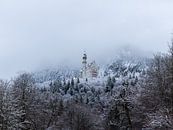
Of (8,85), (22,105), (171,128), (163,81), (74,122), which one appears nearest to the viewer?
(171,128)

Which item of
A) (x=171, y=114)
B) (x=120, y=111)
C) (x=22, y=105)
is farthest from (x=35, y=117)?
(x=171, y=114)

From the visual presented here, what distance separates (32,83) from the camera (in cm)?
5484

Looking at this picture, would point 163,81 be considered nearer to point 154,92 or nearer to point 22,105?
point 154,92

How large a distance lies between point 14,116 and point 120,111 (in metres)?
12.1

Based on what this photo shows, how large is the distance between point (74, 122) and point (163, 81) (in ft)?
178

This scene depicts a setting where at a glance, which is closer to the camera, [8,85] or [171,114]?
[171,114]

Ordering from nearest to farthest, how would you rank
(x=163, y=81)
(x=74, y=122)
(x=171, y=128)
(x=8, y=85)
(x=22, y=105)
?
(x=171, y=128) → (x=163, y=81) → (x=8, y=85) → (x=22, y=105) → (x=74, y=122)

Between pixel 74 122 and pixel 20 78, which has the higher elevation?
pixel 20 78

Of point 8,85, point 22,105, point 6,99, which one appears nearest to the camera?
point 6,99

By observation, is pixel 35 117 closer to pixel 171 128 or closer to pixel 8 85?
pixel 8 85

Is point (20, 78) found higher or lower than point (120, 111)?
higher

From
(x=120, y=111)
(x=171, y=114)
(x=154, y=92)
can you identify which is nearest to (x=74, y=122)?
(x=120, y=111)

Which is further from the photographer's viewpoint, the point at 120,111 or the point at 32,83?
the point at 32,83

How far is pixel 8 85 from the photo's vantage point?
161 feet
